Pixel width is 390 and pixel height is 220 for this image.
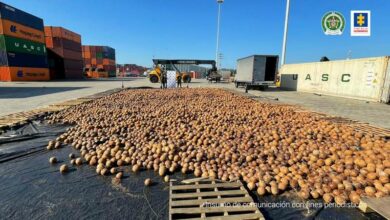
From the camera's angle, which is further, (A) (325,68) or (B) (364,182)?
(A) (325,68)

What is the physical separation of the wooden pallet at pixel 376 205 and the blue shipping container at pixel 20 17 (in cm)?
3632

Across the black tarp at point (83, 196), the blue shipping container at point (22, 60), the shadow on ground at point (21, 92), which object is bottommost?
the black tarp at point (83, 196)

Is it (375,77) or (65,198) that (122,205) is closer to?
(65,198)

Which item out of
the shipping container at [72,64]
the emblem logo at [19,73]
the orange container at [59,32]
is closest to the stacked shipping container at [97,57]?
the shipping container at [72,64]

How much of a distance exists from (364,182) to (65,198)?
12.9 ft

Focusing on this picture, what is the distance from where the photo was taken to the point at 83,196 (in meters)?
2.71

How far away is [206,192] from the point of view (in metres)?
2.70

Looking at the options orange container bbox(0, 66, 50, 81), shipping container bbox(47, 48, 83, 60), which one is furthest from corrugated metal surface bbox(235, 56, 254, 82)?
shipping container bbox(47, 48, 83, 60)

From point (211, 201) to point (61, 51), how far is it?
44005 mm

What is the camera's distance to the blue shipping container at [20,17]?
2587cm

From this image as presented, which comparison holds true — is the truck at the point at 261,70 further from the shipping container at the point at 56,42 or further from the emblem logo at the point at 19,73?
the shipping container at the point at 56,42

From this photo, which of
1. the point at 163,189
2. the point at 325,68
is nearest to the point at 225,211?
the point at 163,189

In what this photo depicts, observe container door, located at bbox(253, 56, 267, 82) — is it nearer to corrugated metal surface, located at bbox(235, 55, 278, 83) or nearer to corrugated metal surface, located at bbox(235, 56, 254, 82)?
corrugated metal surface, located at bbox(235, 55, 278, 83)

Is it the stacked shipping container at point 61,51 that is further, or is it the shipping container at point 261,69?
the stacked shipping container at point 61,51
